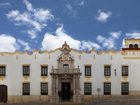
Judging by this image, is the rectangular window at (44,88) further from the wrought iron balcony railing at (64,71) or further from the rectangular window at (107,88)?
the rectangular window at (107,88)

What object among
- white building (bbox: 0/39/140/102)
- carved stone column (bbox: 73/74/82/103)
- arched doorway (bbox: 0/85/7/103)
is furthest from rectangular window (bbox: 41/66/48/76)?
arched doorway (bbox: 0/85/7/103)

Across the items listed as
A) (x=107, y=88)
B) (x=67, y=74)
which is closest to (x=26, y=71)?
(x=67, y=74)

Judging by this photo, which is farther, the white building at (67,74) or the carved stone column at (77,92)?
the white building at (67,74)

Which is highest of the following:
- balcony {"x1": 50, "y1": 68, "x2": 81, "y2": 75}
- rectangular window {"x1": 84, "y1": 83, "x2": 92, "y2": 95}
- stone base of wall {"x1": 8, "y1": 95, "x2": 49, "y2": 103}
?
balcony {"x1": 50, "y1": 68, "x2": 81, "y2": 75}

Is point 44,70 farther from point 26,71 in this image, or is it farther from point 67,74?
point 67,74

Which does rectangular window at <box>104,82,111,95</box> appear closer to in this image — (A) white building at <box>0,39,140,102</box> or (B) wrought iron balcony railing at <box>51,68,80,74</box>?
(A) white building at <box>0,39,140,102</box>

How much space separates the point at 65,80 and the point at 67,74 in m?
1.10

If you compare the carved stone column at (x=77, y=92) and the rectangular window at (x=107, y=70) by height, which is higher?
the rectangular window at (x=107, y=70)

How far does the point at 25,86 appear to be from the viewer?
A: 58156 mm

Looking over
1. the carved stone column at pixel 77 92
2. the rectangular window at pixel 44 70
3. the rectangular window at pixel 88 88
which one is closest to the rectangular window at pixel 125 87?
the rectangular window at pixel 88 88

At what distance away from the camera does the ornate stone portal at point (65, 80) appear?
57062mm

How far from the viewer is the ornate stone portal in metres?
57.1

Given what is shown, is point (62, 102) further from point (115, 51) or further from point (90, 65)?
point (115, 51)

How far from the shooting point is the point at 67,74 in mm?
57500
